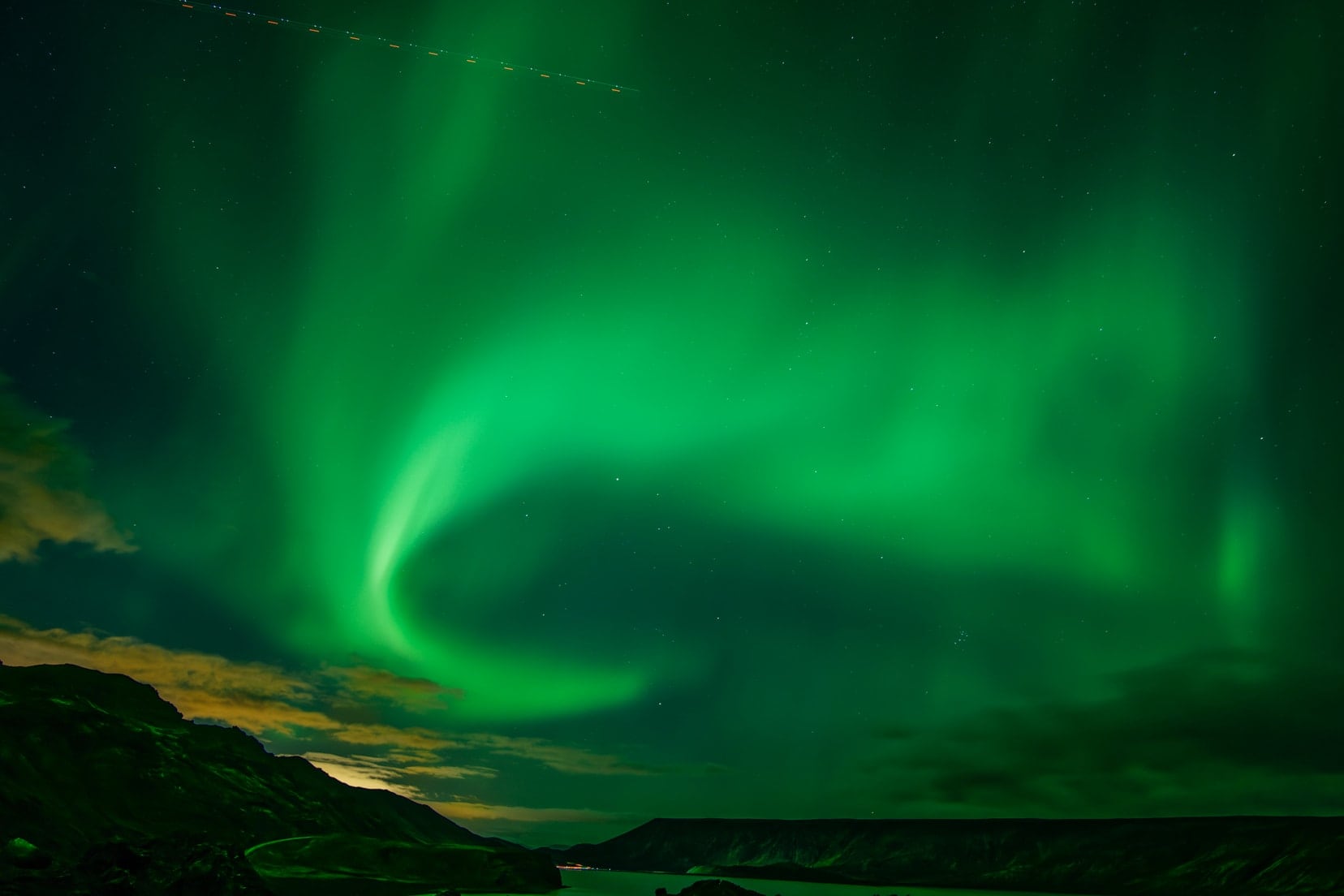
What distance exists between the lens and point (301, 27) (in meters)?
40.2

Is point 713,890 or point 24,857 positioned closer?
point 24,857

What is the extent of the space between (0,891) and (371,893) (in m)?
126

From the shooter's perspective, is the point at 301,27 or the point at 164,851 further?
the point at 164,851

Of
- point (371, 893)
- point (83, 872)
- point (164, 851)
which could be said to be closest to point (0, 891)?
point (83, 872)

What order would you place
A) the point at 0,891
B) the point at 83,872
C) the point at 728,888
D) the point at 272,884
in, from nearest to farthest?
1. the point at 0,891
2. the point at 83,872
3. the point at 728,888
4. the point at 272,884

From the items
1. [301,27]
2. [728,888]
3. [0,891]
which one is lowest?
[728,888]

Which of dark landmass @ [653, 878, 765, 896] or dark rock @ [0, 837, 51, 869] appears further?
dark landmass @ [653, 878, 765, 896]

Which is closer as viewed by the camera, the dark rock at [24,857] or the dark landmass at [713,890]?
the dark rock at [24,857]

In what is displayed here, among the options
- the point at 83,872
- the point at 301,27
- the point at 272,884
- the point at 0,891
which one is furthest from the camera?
the point at 272,884

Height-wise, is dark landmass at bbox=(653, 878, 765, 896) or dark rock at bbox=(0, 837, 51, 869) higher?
dark rock at bbox=(0, 837, 51, 869)

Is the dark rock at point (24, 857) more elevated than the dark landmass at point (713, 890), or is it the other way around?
the dark rock at point (24, 857)

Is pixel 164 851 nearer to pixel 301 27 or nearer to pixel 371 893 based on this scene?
pixel 301 27

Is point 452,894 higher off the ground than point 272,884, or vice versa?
point 452,894

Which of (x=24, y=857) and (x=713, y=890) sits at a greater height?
(x=24, y=857)
